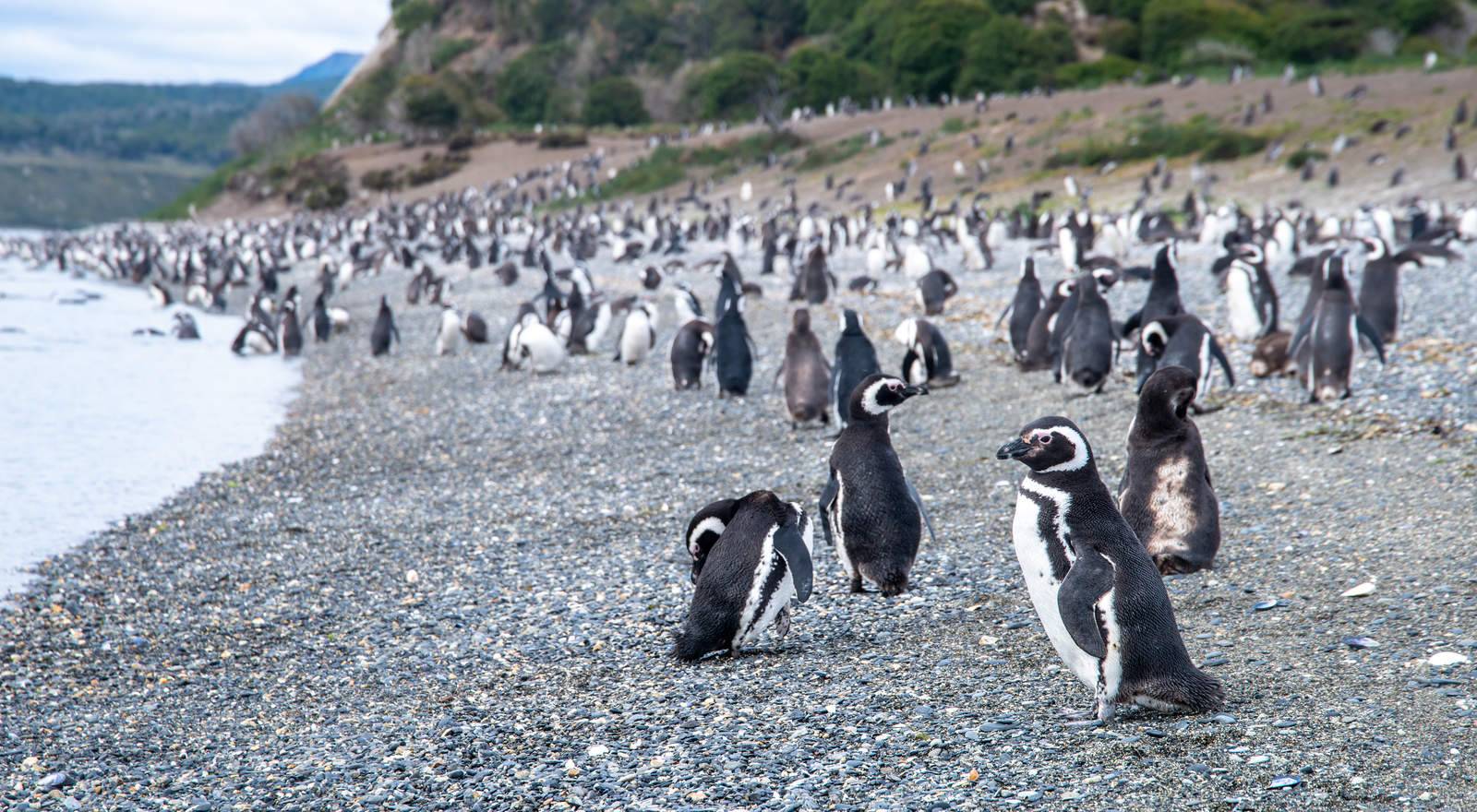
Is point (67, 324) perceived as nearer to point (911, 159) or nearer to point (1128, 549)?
point (1128, 549)

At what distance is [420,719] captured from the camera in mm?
4566

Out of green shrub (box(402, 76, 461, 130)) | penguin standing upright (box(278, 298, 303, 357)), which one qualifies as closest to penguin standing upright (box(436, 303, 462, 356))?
penguin standing upright (box(278, 298, 303, 357))

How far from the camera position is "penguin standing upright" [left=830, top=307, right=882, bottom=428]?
8688 mm

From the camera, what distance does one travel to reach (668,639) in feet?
17.0

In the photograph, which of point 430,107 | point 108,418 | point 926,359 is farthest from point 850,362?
point 430,107

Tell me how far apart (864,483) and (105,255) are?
38392 mm

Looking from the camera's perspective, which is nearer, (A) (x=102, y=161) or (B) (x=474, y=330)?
(B) (x=474, y=330)

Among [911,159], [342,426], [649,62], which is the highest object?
[649,62]

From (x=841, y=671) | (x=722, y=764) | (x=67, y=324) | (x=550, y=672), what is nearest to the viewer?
(x=722, y=764)

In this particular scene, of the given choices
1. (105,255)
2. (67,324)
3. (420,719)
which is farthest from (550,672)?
(105,255)

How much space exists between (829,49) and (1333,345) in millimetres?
69535

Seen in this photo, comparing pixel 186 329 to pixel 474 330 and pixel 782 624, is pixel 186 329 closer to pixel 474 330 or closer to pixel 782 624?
pixel 474 330

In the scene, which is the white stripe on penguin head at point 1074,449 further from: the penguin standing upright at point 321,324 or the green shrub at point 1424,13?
the green shrub at point 1424,13

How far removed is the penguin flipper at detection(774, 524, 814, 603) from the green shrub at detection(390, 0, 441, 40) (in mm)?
116512
